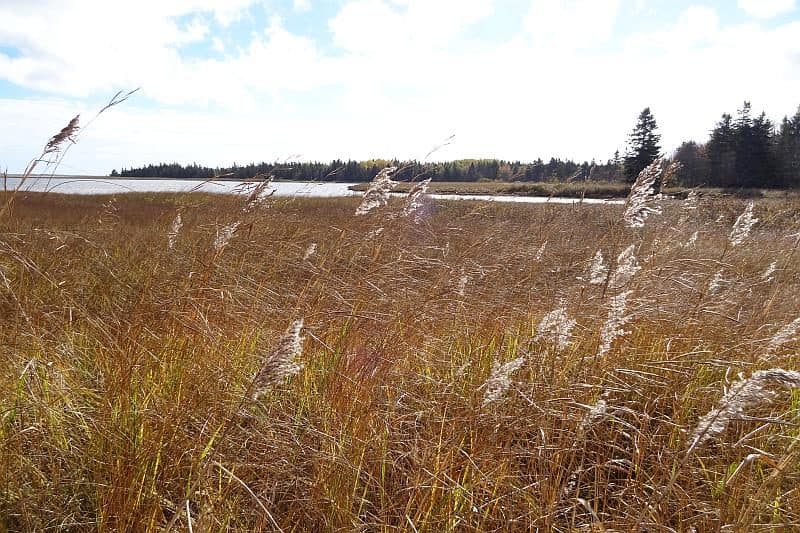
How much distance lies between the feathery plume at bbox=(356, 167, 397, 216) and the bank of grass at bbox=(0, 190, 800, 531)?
0.44 ft

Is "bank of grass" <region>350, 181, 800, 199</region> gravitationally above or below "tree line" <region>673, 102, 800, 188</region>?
below

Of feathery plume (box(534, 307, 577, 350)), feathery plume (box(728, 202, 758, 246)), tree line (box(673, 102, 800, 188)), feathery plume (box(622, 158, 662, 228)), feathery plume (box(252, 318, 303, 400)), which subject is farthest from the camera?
tree line (box(673, 102, 800, 188))

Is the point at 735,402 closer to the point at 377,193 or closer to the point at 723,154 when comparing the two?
the point at 377,193

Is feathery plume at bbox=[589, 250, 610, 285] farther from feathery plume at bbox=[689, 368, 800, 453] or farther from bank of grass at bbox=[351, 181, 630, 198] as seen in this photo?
feathery plume at bbox=[689, 368, 800, 453]

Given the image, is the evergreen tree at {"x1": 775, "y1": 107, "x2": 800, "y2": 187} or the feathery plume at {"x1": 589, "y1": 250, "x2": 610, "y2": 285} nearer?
the feathery plume at {"x1": 589, "y1": 250, "x2": 610, "y2": 285}

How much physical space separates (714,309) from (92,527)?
142 inches

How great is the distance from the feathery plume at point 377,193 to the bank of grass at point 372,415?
135mm

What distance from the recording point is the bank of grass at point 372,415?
1473 millimetres

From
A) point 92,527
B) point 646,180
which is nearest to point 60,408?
point 92,527

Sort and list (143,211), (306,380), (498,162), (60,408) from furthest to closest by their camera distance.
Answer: (498,162) → (143,211) → (306,380) → (60,408)

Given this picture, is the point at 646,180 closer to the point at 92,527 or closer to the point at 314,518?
the point at 314,518

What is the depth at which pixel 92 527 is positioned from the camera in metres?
1.44

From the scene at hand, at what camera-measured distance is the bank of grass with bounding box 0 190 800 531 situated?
1.47 metres

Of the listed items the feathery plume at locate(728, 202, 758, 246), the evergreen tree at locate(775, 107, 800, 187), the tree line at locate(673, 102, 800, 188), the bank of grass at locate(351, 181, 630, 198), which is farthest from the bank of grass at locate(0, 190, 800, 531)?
the evergreen tree at locate(775, 107, 800, 187)
